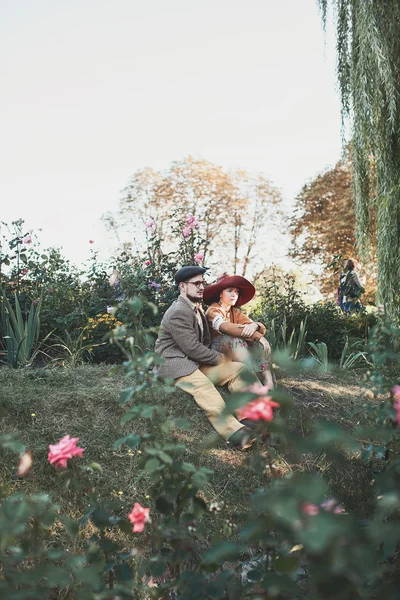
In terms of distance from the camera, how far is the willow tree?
6.35 meters

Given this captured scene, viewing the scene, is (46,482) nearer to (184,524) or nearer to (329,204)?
(184,524)

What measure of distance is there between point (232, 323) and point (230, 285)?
1.11 feet

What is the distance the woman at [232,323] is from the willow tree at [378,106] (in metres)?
2.65

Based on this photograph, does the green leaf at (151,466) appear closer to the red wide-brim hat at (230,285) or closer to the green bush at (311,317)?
the red wide-brim hat at (230,285)

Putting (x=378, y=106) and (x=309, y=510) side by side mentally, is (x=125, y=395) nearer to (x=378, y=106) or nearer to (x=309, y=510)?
(x=309, y=510)

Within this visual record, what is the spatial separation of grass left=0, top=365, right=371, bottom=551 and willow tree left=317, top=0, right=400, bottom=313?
2428 mm

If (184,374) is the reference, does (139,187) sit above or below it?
above

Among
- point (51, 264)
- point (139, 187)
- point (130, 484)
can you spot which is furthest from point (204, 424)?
point (139, 187)

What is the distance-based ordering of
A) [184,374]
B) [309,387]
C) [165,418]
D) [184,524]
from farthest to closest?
[309,387] < [184,374] < [165,418] < [184,524]

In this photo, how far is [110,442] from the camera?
11.8 ft

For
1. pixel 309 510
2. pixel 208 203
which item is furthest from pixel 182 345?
pixel 208 203

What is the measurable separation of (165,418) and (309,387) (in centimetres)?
344

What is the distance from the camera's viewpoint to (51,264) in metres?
7.42

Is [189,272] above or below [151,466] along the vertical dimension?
above
